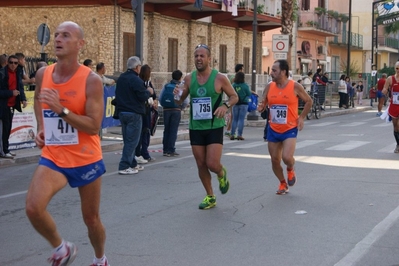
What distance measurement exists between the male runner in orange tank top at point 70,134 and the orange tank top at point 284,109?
5.00 m

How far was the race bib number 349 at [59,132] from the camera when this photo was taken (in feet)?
18.5

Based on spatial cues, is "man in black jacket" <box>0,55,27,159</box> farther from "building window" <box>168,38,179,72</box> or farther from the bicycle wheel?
the bicycle wheel

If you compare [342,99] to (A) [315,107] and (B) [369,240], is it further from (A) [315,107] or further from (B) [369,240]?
(B) [369,240]

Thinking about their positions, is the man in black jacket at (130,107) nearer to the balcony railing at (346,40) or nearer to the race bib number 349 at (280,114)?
the race bib number 349 at (280,114)

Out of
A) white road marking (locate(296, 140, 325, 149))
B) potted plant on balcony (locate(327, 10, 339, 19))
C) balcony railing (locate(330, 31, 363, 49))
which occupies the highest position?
potted plant on balcony (locate(327, 10, 339, 19))

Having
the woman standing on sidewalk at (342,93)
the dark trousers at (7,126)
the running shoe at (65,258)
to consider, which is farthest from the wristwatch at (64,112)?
the woman standing on sidewalk at (342,93)

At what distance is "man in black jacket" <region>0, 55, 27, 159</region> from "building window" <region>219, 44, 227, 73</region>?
2204 cm

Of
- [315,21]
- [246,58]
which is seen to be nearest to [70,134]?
[246,58]

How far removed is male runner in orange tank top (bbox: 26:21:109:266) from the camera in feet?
18.2

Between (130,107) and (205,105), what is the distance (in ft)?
11.9

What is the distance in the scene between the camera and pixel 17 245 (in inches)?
288

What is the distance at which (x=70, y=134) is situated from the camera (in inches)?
222

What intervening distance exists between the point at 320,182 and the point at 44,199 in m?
6.96

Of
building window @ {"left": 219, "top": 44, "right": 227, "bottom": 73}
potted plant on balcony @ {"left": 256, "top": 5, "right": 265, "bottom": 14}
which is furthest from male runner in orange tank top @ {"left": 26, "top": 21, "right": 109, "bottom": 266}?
potted plant on balcony @ {"left": 256, "top": 5, "right": 265, "bottom": 14}
